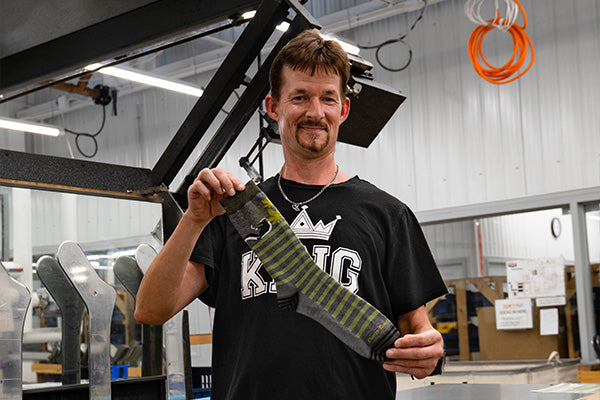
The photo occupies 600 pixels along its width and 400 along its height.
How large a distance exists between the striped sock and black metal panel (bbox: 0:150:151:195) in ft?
3.69

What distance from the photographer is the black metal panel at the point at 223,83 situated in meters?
2.26

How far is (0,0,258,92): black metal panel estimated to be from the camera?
7.56 ft

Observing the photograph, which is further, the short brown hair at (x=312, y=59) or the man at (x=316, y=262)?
the short brown hair at (x=312, y=59)

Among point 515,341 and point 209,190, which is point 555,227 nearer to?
point 515,341

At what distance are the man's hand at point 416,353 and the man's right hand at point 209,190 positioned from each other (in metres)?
0.39

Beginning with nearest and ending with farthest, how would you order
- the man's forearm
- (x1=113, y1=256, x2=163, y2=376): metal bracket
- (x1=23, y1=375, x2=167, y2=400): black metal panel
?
the man's forearm, (x1=23, y1=375, x2=167, y2=400): black metal panel, (x1=113, y1=256, x2=163, y2=376): metal bracket

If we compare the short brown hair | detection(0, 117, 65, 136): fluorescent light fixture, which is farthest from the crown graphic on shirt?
detection(0, 117, 65, 136): fluorescent light fixture

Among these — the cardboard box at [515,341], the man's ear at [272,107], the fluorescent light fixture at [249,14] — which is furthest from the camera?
the cardboard box at [515,341]

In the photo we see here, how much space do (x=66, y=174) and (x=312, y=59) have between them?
Answer: 121cm

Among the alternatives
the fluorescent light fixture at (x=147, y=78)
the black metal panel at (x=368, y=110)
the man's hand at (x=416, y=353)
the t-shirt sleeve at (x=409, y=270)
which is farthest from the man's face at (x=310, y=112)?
the fluorescent light fixture at (x=147, y=78)

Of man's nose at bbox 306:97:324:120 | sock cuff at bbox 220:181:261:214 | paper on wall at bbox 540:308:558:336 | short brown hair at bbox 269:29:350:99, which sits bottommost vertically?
paper on wall at bbox 540:308:558:336

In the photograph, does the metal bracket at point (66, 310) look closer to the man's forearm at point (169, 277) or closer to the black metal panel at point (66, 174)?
the black metal panel at point (66, 174)

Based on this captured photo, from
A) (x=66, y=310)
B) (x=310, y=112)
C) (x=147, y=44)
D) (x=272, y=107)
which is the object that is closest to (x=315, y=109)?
(x=310, y=112)

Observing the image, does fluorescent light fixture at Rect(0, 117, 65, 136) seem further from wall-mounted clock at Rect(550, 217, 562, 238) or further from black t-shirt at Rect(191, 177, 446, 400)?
black t-shirt at Rect(191, 177, 446, 400)
